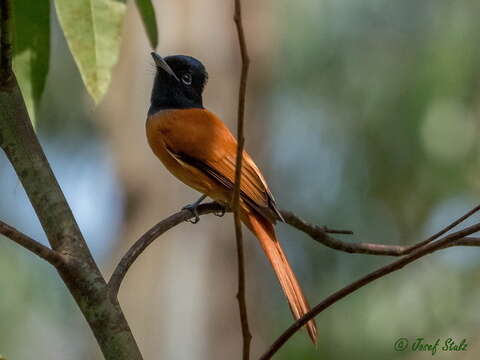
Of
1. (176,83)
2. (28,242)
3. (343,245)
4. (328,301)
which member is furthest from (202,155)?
(328,301)

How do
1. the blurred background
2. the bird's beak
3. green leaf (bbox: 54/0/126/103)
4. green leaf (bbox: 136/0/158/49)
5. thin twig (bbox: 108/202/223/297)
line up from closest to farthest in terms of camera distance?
1. thin twig (bbox: 108/202/223/297)
2. green leaf (bbox: 54/0/126/103)
3. green leaf (bbox: 136/0/158/49)
4. the bird's beak
5. the blurred background

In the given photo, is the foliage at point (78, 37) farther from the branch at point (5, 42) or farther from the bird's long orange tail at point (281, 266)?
the bird's long orange tail at point (281, 266)

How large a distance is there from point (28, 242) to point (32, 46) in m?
0.91

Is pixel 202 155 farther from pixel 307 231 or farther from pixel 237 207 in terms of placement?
pixel 237 207

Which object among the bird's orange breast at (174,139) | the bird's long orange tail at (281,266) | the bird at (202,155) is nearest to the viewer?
the bird's long orange tail at (281,266)

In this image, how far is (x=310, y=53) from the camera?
10508 millimetres

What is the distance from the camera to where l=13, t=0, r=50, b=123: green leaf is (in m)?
2.39

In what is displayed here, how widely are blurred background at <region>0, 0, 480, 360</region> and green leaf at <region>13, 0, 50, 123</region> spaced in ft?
16.1

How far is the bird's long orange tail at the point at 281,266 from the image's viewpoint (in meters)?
2.94

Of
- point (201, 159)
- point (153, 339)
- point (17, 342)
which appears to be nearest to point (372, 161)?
point (153, 339)

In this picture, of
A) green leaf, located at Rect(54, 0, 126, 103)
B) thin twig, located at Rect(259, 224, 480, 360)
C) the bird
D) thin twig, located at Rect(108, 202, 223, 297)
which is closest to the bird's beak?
the bird

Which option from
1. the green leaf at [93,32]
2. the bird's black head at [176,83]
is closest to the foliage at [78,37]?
the green leaf at [93,32]

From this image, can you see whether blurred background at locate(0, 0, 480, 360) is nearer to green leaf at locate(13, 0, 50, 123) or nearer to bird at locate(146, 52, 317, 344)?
bird at locate(146, 52, 317, 344)

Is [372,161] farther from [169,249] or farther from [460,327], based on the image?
[460,327]
